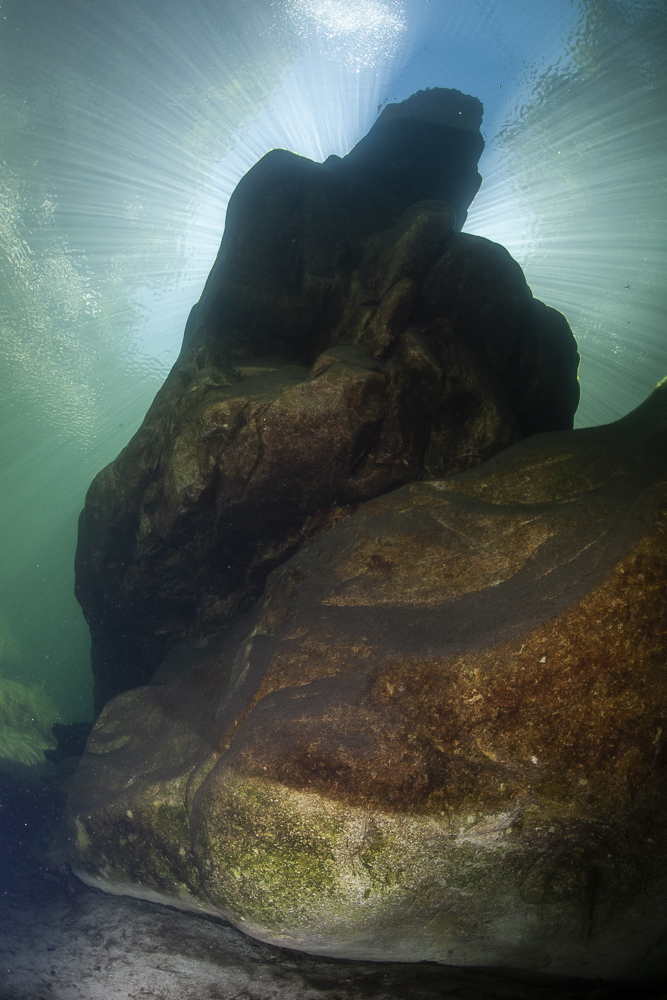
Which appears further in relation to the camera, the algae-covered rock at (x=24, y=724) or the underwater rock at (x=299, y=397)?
the algae-covered rock at (x=24, y=724)

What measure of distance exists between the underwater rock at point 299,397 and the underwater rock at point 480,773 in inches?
95.4

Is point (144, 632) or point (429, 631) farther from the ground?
point (429, 631)

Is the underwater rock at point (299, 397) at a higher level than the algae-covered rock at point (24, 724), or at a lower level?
higher

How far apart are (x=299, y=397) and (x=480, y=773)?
175 inches

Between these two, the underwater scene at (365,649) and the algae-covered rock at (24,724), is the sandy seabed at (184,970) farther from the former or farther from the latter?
the algae-covered rock at (24,724)

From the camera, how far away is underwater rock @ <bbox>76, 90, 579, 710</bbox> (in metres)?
5.66

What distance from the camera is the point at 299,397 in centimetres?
539

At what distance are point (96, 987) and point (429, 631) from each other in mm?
5100

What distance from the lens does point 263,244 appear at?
7.66 metres

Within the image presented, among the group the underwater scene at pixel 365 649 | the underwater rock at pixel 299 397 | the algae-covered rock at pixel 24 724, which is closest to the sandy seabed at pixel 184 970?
the underwater scene at pixel 365 649

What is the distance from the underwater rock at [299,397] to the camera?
566 centimetres

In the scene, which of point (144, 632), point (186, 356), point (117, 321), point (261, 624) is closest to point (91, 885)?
point (144, 632)

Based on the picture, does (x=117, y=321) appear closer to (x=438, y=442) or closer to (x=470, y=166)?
(x=470, y=166)

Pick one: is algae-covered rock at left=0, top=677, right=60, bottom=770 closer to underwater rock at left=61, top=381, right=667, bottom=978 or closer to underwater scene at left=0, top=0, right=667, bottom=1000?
underwater scene at left=0, top=0, right=667, bottom=1000
